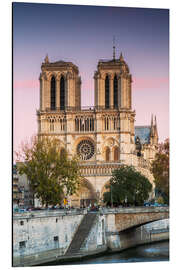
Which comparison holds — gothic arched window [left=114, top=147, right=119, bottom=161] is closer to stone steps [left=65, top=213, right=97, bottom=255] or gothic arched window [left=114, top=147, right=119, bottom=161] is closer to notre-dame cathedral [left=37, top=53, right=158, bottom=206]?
notre-dame cathedral [left=37, top=53, right=158, bottom=206]

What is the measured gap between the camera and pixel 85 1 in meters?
30.6

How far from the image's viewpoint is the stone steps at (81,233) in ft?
116

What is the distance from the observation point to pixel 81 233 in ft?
124

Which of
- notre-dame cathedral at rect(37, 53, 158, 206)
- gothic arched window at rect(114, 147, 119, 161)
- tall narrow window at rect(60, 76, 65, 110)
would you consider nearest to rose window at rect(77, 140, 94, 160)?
notre-dame cathedral at rect(37, 53, 158, 206)

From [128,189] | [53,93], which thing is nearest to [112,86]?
[53,93]

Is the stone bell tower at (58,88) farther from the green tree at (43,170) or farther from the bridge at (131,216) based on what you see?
the bridge at (131,216)

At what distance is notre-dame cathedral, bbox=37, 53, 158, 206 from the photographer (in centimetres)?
6531

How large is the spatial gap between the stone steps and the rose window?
25.5m

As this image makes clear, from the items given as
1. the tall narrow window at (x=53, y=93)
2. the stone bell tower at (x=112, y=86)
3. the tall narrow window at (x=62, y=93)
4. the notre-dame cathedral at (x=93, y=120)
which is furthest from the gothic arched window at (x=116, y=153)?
the tall narrow window at (x=53, y=93)

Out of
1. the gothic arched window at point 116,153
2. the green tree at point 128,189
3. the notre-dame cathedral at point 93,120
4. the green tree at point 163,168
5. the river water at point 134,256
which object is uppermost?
the notre-dame cathedral at point 93,120

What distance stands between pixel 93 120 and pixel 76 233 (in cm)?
2885

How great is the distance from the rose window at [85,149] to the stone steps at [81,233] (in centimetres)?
2550

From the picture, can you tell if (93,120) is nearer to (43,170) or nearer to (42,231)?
(43,170)

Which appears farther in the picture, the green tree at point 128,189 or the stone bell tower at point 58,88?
the stone bell tower at point 58,88
